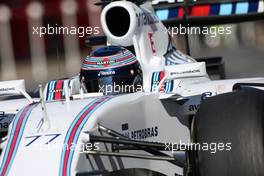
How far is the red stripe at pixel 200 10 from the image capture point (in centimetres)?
927

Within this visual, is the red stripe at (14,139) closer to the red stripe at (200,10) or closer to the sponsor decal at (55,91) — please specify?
the sponsor decal at (55,91)

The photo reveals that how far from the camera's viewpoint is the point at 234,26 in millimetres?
11242

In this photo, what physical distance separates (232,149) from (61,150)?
0.90 m

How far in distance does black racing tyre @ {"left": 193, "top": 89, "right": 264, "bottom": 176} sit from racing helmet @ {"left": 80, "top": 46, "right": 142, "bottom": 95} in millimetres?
872

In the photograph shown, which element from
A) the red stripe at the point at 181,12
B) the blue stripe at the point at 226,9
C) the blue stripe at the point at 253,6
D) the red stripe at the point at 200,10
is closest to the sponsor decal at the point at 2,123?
the red stripe at the point at 181,12

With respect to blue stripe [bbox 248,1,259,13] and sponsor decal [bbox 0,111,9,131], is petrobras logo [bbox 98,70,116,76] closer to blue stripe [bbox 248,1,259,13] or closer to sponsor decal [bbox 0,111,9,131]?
sponsor decal [bbox 0,111,9,131]

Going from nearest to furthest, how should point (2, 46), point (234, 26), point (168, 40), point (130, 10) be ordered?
point (130, 10)
point (168, 40)
point (234, 26)
point (2, 46)

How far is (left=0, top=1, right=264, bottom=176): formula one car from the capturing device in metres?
4.32

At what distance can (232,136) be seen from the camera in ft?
14.5

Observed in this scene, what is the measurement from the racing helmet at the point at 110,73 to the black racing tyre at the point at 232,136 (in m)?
0.87

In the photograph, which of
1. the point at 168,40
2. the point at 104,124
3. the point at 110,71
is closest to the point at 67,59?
the point at 168,40

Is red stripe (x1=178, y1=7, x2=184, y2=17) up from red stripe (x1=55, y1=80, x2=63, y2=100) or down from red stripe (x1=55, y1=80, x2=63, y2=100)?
up

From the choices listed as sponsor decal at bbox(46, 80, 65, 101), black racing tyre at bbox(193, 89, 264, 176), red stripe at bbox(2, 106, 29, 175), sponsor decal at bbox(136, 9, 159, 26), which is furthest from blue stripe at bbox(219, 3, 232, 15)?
red stripe at bbox(2, 106, 29, 175)

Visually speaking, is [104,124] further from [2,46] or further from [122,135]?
[2,46]
